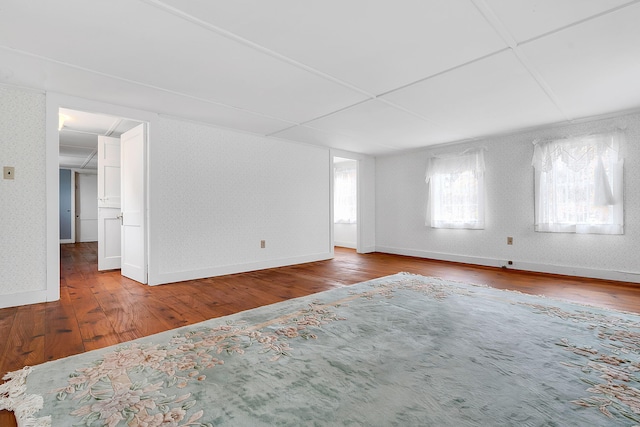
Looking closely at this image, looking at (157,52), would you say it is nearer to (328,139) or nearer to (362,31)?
(362,31)

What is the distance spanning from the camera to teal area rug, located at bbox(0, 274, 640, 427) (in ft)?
4.15

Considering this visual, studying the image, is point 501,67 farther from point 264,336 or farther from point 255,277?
point 255,277

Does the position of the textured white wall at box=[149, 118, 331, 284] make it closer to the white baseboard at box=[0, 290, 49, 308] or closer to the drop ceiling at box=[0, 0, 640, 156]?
the drop ceiling at box=[0, 0, 640, 156]

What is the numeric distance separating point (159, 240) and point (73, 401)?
2615 mm

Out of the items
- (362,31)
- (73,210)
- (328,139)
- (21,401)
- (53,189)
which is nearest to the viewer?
(21,401)

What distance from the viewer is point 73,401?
1.36 metres

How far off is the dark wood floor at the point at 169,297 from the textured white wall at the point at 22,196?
31cm

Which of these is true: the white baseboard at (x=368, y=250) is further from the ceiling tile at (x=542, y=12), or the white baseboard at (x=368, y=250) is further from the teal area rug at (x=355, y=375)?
the ceiling tile at (x=542, y=12)

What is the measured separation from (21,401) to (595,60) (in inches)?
170

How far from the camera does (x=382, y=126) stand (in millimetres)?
4316

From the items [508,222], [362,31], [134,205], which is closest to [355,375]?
[362,31]

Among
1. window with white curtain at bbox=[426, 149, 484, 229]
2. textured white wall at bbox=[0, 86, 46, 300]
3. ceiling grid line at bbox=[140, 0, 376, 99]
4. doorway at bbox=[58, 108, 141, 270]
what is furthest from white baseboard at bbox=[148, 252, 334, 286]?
ceiling grid line at bbox=[140, 0, 376, 99]

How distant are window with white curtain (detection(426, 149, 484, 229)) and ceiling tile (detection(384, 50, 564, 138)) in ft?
3.12

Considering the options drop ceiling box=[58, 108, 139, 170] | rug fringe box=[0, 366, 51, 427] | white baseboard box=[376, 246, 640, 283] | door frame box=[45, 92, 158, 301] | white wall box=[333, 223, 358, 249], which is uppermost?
drop ceiling box=[58, 108, 139, 170]
